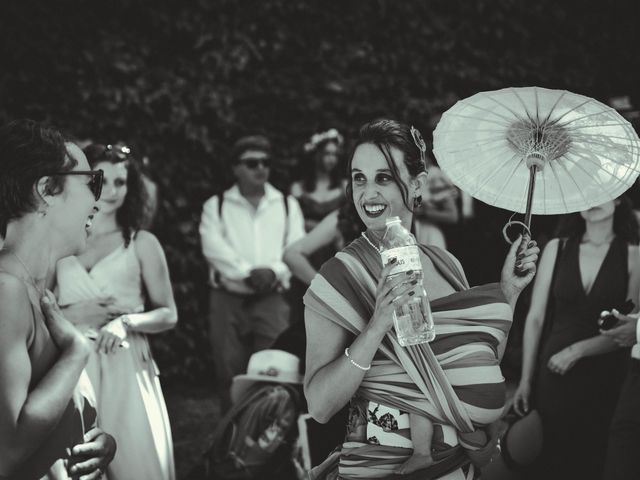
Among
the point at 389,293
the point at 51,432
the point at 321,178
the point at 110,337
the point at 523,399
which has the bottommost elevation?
the point at 523,399

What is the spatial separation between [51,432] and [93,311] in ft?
5.87

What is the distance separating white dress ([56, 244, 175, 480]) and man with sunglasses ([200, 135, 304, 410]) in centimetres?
217

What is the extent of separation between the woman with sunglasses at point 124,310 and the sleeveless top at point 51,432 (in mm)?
1395

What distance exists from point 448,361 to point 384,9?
250 inches

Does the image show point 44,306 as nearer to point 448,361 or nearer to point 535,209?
point 448,361

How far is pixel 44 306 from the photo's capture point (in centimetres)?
256

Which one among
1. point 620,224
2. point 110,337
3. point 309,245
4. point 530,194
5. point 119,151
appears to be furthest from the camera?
point 309,245

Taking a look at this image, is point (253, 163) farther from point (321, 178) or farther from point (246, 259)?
point (246, 259)

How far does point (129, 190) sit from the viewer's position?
4.57 meters

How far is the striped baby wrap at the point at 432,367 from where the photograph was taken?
8.65 feet

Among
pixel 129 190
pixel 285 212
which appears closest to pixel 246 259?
pixel 285 212

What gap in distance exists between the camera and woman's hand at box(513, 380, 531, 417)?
4777mm

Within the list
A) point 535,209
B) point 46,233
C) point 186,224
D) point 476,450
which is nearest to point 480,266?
point 186,224

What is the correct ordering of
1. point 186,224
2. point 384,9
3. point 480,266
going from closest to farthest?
point 480,266
point 186,224
point 384,9
